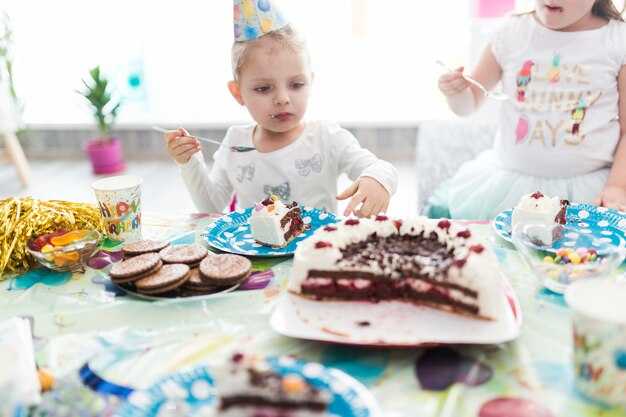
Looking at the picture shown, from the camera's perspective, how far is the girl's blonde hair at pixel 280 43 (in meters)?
1.64

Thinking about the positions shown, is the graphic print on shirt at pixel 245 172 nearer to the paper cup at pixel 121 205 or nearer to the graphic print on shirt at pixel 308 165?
the graphic print on shirt at pixel 308 165

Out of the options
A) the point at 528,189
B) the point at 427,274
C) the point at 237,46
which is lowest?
the point at 528,189

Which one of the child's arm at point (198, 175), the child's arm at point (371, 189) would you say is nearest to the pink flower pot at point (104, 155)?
the child's arm at point (198, 175)

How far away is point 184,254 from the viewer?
1.28 m

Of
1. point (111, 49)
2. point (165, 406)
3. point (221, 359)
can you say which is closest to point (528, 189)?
point (221, 359)

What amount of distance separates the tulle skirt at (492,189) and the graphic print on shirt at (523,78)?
0.82 ft

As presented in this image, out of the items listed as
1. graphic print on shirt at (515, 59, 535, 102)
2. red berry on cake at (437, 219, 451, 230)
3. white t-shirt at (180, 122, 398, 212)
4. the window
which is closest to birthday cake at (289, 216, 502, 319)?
red berry on cake at (437, 219, 451, 230)

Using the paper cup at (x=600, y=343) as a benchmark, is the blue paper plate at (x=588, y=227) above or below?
below

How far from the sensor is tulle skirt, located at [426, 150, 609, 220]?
6.24ft

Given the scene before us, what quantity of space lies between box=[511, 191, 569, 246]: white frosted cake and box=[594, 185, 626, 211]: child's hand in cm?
24

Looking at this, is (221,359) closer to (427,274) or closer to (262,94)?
(427,274)

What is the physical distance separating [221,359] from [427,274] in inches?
15.0

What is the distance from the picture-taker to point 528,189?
194cm

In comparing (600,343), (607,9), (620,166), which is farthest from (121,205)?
(607,9)
